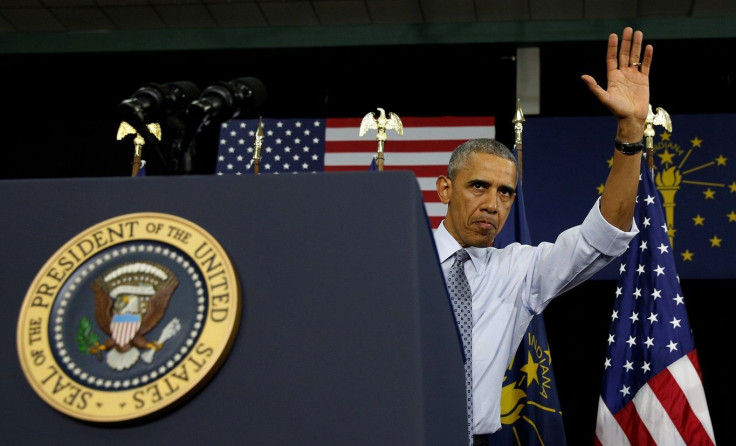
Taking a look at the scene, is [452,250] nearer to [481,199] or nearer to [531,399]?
[481,199]

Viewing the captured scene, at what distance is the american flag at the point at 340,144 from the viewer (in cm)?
529

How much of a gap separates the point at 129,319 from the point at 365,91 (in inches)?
198

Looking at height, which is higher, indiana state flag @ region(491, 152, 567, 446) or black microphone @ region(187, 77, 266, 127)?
black microphone @ region(187, 77, 266, 127)

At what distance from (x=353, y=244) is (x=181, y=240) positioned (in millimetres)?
207

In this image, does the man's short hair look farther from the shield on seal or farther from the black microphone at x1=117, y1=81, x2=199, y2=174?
the shield on seal

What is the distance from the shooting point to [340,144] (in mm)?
5391

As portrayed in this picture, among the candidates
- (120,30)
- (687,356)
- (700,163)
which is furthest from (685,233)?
(120,30)

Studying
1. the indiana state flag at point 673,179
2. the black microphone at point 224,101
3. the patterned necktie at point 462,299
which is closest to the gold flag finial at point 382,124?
the patterned necktie at point 462,299

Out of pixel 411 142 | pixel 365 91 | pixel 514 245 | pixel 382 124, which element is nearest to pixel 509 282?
pixel 514 245

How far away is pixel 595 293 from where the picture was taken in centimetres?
516

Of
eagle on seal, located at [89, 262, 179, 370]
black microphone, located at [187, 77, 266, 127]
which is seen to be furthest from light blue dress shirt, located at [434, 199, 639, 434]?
eagle on seal, located at [89, 262, 179, 370]

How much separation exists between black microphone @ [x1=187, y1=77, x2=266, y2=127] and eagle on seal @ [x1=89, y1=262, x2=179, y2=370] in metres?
0.36

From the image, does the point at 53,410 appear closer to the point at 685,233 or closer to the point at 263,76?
the point at 685,233

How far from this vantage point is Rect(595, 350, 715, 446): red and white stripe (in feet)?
10.5
